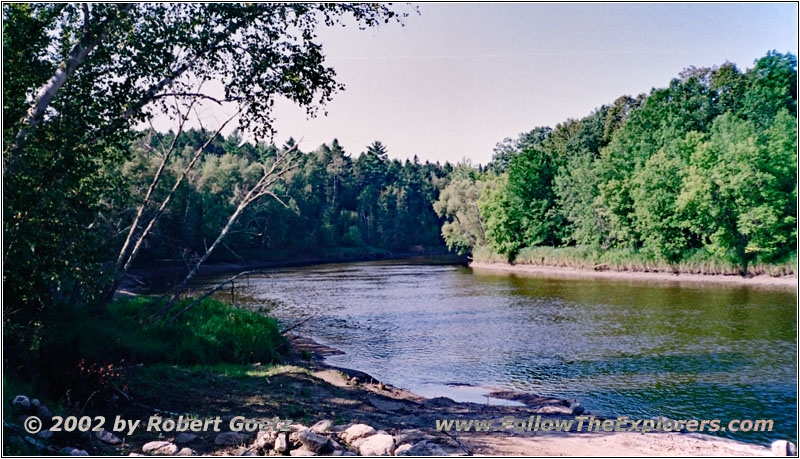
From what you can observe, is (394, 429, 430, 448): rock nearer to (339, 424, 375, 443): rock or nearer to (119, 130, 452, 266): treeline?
(339, 424, 375, 443): rock

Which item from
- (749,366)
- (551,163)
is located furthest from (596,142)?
(749,366)

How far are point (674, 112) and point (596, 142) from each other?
1382cm

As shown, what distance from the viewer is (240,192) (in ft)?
197

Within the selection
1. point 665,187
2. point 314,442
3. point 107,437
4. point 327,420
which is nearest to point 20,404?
point 107,437

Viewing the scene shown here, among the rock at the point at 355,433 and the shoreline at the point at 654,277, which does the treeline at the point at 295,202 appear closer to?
the shoreline at the point at 654,277

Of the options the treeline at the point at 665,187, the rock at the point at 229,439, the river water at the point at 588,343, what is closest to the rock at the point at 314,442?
the rock at the point at 229,439

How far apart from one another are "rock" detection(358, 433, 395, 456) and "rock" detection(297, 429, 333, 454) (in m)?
0.50

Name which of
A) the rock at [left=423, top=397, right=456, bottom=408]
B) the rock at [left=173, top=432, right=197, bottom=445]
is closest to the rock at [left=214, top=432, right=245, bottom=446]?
the rock at [left=173, top=432, right=197, bottom=445]

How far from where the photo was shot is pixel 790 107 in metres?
54.1

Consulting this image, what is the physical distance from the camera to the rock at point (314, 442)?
307 inches

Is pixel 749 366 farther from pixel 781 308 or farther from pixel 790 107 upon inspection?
pixel 790 107

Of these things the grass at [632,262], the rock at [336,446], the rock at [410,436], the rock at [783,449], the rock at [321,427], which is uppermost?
the grass at [632,262]

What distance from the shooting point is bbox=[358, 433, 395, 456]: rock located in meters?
7.97

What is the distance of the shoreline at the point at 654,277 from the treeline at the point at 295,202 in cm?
2596
